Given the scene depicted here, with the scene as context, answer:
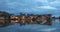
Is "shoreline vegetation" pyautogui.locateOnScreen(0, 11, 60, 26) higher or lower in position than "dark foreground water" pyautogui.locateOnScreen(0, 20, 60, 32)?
higher

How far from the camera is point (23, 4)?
197 cm

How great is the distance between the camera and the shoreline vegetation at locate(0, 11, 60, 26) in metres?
1.95

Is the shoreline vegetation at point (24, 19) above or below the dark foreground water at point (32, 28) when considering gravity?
above

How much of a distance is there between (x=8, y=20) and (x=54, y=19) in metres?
0.59

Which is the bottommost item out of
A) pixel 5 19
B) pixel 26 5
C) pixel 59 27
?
pixel 59 27

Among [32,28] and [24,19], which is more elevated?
[24,19]

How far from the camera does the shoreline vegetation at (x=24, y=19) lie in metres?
1.95

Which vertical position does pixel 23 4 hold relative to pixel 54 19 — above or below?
above

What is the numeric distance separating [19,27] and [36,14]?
0.91 feet

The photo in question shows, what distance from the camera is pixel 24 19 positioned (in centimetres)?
197

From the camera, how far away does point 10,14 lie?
1966 mm

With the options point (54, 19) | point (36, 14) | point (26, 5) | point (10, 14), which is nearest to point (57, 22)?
point (54, 19)

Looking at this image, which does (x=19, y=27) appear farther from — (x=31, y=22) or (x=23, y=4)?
(x=23, y=4)

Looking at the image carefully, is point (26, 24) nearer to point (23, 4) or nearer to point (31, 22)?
point (31, 22)
